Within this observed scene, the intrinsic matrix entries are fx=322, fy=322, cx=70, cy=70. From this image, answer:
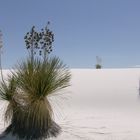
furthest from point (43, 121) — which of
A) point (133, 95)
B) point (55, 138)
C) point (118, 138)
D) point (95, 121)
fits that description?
point (133, 95)

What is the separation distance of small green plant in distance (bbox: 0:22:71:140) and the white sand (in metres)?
0.38

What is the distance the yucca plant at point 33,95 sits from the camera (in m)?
7.06

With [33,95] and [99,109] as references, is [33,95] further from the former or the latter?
[99,109]

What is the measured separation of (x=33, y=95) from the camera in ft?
23.3

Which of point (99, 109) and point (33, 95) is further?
point (99, 109)

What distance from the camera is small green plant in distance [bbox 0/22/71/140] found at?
7.07 m

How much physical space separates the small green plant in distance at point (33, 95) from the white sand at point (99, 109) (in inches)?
15.0

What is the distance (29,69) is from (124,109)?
5.67 metres

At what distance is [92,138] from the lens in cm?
707

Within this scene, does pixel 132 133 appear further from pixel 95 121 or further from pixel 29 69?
pixel 29 69

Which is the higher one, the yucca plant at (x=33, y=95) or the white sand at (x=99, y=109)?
the yucca plant at (x=33, y=95)

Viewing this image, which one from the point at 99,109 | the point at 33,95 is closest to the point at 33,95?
the point at 33,95

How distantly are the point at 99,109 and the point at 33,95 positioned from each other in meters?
5.29

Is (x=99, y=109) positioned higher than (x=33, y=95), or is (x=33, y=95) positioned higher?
(x=33, y=95)
